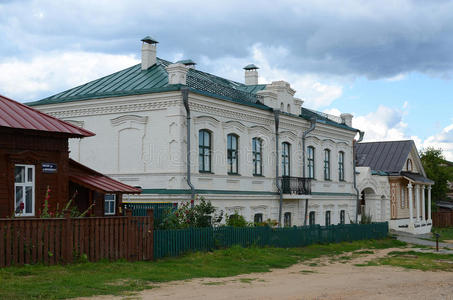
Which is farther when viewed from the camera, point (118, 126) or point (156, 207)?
point (118, 126)

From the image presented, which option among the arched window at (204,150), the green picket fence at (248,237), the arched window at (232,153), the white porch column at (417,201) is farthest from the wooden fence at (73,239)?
the white porch column at (417,201)

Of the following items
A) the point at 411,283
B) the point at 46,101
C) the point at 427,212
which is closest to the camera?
the point at 411,283

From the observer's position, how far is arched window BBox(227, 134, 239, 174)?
2638 cm

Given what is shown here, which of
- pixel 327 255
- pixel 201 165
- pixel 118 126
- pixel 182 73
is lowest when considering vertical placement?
pixel 327 255

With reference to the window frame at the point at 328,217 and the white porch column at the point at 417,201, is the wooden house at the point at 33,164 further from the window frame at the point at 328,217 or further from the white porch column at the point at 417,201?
the white porch column at the point at 417,201

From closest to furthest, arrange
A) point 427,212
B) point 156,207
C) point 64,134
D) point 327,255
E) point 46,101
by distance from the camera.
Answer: point 64,134
point 156,207
point 327,255
point 46,101
point 427,212

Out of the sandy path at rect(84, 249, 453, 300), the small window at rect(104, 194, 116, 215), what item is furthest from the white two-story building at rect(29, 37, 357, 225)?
the sandy path at rect(84, 249, 453, 300)

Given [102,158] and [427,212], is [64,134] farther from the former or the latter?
[427,212]

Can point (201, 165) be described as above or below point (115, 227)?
above

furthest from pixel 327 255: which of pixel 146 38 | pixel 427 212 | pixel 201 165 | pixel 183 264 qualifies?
pixel 427 212

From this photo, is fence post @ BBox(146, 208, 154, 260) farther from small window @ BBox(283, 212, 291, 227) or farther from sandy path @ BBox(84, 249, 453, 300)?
small window @ BBox(283, 212, 291, 227)

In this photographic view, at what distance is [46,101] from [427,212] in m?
31.3

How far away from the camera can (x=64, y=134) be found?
17.5 metres

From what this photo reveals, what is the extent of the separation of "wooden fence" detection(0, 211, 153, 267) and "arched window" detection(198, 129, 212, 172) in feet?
25.3
